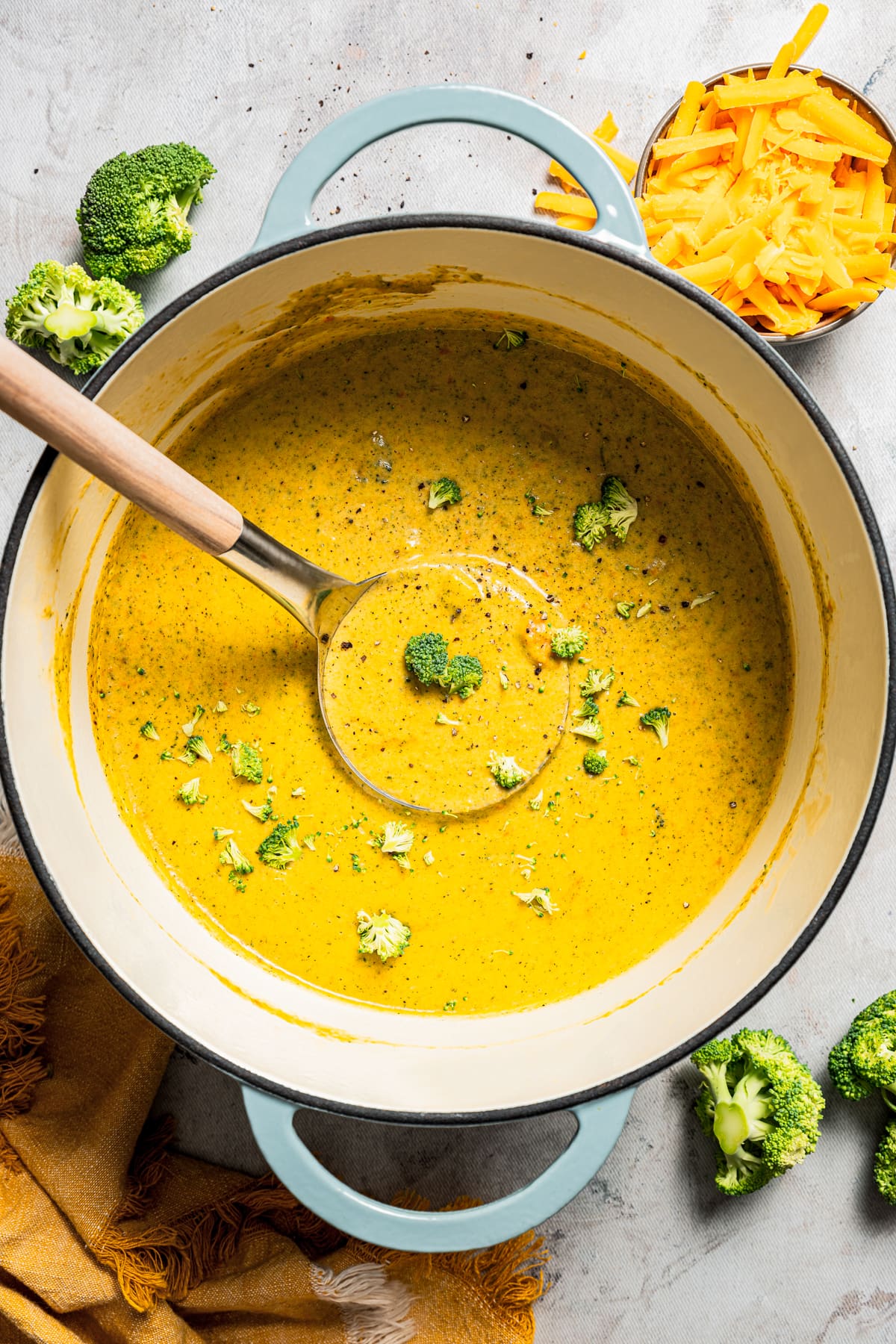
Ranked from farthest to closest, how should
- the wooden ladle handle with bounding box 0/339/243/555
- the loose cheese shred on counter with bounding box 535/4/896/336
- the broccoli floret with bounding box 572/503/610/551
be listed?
the broccoli floret with bounding box 572/503/610/551, the loose cheese shred on counter with bounding box 535/4/896/336, the wooden ladle handle with bounding box 0/339/243/555

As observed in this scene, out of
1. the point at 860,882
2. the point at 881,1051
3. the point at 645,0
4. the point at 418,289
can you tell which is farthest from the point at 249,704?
the point at 645,0

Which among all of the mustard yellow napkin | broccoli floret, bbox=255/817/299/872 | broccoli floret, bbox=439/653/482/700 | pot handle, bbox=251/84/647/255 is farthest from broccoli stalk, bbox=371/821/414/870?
pot handle, bbox=251/84/647/255

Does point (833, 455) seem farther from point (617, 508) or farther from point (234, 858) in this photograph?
point (234, 858)

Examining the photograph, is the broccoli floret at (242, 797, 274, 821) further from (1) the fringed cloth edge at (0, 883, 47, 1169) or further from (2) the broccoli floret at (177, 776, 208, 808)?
Answer: (1) the fringed cloth edge at (0, 883, 47, 1169)

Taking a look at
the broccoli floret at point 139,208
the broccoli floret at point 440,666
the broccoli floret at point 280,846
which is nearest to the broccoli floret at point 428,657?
the broccoli floret at point 440,666

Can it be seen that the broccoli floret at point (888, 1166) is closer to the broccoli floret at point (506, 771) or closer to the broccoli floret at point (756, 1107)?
the broccoli floret at point (756, 1107)

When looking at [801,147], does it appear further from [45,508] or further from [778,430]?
[45,508]
